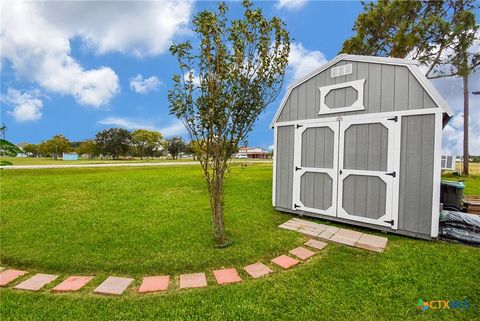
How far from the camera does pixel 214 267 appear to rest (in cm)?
301

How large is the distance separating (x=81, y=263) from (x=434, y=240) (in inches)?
218

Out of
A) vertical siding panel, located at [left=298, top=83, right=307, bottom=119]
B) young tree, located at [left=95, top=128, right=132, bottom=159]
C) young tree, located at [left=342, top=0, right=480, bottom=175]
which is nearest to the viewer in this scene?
vertical siding panel, located at [left=298, top=83, right=307, bottom=119]

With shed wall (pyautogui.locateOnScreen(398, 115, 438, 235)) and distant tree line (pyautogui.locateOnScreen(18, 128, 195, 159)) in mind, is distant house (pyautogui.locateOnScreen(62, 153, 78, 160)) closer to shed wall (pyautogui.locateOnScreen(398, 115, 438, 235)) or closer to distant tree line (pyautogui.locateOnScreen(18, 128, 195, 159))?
distant tree line (pyautogui.locateOnScreen(18, 128, 195, 159))

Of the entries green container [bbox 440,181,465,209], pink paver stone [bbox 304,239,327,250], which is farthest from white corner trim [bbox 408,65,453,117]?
pink paver stone [bbox 304,239,327,250]

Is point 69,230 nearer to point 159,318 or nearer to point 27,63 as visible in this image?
point 159,318

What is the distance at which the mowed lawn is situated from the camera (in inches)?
86.2

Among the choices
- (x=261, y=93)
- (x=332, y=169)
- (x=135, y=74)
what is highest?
(x=135, y=74)

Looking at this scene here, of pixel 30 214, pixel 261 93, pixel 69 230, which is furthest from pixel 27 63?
pixel 261 93

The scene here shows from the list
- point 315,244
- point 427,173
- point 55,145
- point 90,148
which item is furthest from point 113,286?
point 90,148

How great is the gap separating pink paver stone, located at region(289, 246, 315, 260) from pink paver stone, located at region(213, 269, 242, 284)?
Answer: 3.36 ft

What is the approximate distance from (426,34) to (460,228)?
28.5 feet

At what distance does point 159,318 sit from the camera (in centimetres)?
207

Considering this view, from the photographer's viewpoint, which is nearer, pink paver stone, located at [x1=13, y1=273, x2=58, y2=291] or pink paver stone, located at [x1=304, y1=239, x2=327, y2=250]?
pink paver stone, located at [x1=13, y1=273, x2=58, y2=291]

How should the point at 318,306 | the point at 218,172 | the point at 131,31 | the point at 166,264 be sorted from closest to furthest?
1. the point at 318,306
2. the point at 166,264
3. the point at 218,172
4. the point at 131,31
